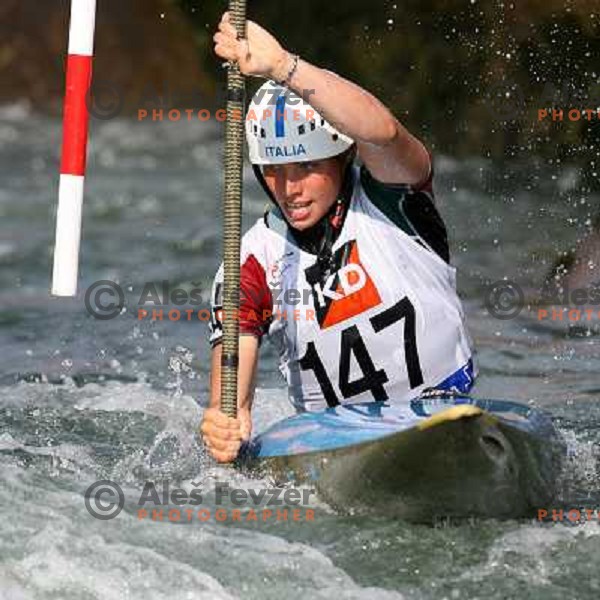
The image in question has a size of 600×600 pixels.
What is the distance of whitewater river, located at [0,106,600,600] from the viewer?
507 centimetres

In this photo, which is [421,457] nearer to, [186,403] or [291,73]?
[291,73]

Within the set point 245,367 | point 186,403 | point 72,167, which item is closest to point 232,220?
point 72,167

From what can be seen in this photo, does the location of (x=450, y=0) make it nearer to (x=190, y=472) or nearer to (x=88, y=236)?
(x=88, y=236)

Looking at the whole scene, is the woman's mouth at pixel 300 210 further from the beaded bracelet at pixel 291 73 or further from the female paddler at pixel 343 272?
the beaded bracelet at pixel 291 73

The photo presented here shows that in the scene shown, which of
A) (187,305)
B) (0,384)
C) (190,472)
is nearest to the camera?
(190,472)

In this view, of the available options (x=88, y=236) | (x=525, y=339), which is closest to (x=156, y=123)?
(x=88, y=236)

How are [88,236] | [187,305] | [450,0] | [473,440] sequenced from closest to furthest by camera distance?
[473,440], [187,305], [88,236], [450,0]

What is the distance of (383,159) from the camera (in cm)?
568

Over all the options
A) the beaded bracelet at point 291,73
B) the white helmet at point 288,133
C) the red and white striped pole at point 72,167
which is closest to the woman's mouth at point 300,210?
the white helmet at point 288,133

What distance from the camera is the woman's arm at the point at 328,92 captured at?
522 cm

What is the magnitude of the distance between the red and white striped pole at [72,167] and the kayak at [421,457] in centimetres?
90

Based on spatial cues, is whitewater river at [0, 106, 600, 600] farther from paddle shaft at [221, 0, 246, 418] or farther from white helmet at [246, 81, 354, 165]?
white helmet at [246, 81, 354, 165]

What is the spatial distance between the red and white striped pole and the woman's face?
716 mm

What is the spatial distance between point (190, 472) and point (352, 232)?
1.08 m
